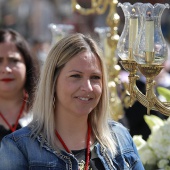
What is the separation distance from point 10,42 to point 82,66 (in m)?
1.56

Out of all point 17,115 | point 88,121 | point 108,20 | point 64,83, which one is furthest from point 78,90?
point 108,20

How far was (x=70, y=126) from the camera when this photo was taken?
312 cm

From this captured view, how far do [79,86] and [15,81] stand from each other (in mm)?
1441

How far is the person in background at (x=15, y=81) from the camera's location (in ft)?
14.3

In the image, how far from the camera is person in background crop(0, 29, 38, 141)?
4355mm

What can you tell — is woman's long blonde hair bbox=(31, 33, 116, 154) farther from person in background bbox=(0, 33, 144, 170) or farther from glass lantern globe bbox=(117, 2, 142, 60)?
glass lantern globe bbox=(117, 2, 142, 60)

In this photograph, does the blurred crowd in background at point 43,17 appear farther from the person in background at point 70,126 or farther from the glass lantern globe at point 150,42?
the glass lantern globe at point 150,42

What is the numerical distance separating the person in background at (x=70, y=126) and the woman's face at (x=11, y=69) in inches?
47.9

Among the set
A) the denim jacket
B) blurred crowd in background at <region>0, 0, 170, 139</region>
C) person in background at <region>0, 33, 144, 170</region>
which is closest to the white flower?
person in background at <region>0, 33, 144, 170</region>

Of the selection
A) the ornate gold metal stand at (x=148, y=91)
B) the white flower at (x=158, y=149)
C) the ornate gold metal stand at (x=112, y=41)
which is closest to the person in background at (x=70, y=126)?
the ornate gold metal stand at (x=148, y=91)

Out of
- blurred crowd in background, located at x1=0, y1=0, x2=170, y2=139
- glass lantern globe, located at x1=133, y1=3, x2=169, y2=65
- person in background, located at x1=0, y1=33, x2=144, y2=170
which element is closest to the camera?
glass lantern globe, located at x1=133, y1=3, x2=169, y2=65

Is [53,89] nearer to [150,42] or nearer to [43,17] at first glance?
[150,42]

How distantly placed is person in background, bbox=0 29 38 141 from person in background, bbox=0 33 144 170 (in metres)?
1.12

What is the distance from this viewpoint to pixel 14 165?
9.69 ft
